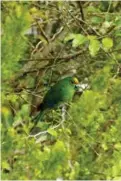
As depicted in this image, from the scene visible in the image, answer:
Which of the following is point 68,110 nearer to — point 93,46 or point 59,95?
point 59,95

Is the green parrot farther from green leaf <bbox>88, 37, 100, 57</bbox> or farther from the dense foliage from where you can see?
green leaf <bbox>88, 37, 100, 57</bbox>

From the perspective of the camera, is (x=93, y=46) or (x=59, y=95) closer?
(x=93, y=46)

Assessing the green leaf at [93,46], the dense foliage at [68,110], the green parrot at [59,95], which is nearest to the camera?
the dense foliage at [68,110]

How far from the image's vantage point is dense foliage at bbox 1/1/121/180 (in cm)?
175

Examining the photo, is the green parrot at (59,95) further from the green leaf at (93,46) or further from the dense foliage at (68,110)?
the green leaf at (93,46)

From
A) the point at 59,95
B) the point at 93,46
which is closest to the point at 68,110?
the point at 59,95

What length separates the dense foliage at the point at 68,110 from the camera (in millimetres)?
1746

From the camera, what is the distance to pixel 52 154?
5.39ft

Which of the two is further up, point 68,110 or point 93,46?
point 93,46

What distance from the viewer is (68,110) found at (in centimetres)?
203

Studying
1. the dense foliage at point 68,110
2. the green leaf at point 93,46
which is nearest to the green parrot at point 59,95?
the dense foliage at point 68,110

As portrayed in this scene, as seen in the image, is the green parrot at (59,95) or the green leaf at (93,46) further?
the green parrot at (59,95)

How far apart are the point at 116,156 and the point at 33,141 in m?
0.30

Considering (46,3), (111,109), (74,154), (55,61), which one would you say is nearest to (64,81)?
(111,109)
